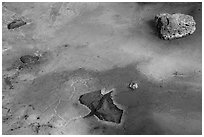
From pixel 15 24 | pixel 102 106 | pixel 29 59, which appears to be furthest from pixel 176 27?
pixel 15 24

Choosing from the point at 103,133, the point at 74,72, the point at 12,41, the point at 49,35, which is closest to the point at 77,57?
the point at 74,72

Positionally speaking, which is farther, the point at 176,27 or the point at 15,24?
the point at 15,24

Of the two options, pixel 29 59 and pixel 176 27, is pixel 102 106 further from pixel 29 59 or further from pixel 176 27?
pixel 176 27

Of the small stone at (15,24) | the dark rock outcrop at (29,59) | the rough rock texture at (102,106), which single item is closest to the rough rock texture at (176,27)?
the rough rock texture at (102,106)

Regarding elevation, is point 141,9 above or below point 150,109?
above

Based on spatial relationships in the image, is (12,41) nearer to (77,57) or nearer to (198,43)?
(77,57)

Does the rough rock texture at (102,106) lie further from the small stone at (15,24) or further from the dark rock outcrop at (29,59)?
the small stone at (15,24)
